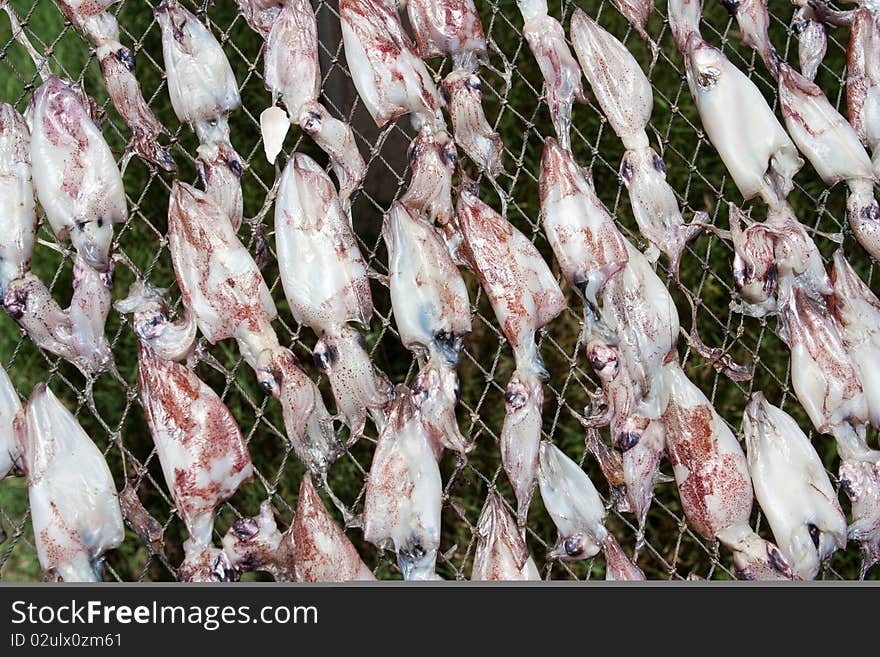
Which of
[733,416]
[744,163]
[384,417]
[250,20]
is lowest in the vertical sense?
[733,416]

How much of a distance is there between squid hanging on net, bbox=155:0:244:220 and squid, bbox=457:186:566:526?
0.37 meters

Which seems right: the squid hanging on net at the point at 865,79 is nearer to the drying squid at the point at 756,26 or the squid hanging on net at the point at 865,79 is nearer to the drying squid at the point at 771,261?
the drying squid at the point at 756,26

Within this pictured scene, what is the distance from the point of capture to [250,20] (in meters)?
1.41

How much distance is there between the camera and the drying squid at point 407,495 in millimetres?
1222

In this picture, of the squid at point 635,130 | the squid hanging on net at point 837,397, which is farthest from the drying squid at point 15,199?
the squid hanging on net at point 837,397

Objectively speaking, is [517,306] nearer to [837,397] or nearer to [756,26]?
[837,397]

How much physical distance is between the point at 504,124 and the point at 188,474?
1224mm

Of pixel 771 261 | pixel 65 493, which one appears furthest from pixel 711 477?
pixel 65 493

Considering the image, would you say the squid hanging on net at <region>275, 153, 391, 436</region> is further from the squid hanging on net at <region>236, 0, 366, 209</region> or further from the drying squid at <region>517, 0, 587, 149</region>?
the drying squid at <region>517, 0, 587, 149</region>

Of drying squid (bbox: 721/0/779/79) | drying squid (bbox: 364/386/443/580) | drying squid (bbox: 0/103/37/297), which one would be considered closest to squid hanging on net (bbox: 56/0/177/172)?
drying squid (bbox: 0/103/37/297)
